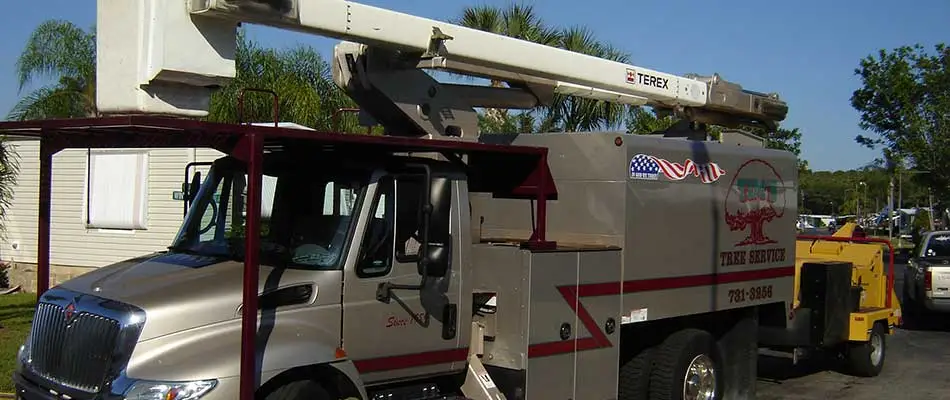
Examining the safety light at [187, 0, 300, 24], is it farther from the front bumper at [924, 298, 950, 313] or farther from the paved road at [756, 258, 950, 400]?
the front bumper at [924, 298, 950, 313]

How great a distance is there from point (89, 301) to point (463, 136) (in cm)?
305

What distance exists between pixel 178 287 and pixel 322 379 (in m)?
1.02

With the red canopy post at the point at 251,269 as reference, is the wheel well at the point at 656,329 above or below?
below

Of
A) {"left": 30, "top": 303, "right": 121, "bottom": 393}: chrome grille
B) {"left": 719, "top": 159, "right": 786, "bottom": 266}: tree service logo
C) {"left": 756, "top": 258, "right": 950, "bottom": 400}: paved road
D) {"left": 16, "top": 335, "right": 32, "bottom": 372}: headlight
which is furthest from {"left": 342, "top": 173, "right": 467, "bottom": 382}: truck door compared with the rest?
{"left": 756, "top": 258, "right": 950, "bottom": 400}: paved road

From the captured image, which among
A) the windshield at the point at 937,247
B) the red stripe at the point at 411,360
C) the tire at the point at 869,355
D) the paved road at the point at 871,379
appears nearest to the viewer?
the red stripe at the point at 411,360

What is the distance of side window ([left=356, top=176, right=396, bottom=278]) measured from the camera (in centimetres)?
603

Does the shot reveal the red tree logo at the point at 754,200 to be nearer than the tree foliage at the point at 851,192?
Yes

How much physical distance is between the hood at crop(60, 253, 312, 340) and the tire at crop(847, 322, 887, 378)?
8.31 metres

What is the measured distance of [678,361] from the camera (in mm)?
8141

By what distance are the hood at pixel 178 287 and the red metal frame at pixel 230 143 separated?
16.1 inches

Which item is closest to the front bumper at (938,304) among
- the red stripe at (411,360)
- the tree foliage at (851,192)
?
the red stripe at (411,360)

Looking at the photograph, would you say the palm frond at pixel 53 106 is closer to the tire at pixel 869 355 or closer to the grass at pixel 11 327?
the grass at pixel 11 327

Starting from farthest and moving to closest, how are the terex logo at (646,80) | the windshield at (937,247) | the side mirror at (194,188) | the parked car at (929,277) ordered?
the windshield at (937,247)
the parked car at (929,277)
the terex logo at (646,80)
the side mirror at (194,188)

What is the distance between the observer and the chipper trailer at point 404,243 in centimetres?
524
